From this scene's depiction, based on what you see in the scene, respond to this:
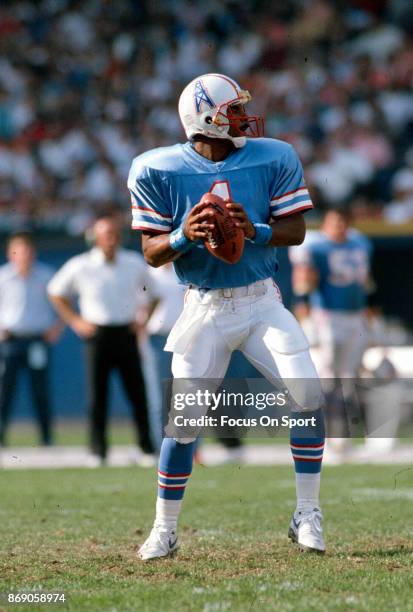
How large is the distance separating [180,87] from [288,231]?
406 inches

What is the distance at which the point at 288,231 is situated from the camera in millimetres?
4180

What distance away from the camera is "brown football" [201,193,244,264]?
155 inches

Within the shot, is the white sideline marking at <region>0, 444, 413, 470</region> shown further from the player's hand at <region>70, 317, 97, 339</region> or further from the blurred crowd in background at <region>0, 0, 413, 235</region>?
the blurred crowd in background at <region>0, 0, 413, 235</region>

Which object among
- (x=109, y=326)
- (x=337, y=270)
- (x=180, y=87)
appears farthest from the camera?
(x=180, y=87)

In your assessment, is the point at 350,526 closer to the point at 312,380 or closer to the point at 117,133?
the point at 312,380

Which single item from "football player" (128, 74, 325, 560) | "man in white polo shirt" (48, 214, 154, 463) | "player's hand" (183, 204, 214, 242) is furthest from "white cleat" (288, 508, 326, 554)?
"man in white polo shirt" (48, 214, 154, 463)

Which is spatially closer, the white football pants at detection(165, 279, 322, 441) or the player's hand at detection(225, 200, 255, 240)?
the player's hand at detection(225, 200, 255, 240)

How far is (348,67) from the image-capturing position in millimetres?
13961

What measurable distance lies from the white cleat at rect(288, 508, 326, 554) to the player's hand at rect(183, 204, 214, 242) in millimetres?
1088

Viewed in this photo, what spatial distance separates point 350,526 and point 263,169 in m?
1.62

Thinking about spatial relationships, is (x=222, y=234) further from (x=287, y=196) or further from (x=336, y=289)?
(x=336, y=289)

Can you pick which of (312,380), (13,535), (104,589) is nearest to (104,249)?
(13,535)

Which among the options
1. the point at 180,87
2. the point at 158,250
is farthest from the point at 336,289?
the point at 180,87

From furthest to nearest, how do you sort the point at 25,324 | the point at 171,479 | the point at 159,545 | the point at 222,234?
the point at 25,324 → the point at 171,479 → the point at 159,545 → the point at 222,234
